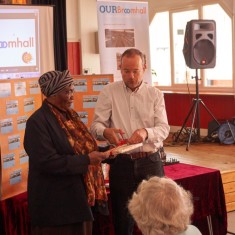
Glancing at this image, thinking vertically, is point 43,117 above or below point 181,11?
below

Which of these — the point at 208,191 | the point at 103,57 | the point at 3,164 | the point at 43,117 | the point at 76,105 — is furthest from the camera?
the point at 103,57

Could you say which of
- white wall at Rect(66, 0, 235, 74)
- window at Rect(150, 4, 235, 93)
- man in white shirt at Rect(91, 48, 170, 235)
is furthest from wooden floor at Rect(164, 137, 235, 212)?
white wall at Rect(66, 0, 235, 74)

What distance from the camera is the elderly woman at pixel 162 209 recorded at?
1775 mm

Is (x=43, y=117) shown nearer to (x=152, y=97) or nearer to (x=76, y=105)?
(x=152, y=97)

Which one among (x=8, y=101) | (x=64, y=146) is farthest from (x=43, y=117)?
(x=8, y=101)

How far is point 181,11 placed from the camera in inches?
356

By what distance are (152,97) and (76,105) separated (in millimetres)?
1378

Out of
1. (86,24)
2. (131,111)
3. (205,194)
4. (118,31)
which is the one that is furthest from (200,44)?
(131,111)

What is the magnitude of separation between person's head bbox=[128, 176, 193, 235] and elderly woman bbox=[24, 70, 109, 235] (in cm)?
61

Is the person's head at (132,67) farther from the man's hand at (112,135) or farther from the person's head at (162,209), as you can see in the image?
the person's head at (162,209)

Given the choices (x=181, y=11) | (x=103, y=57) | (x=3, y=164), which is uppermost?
(x=181, y=11)

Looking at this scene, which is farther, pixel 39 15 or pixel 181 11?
pixel 181 11

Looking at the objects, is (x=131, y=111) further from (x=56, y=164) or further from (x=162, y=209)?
(x=162, y=209)

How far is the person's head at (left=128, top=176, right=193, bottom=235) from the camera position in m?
1.78
